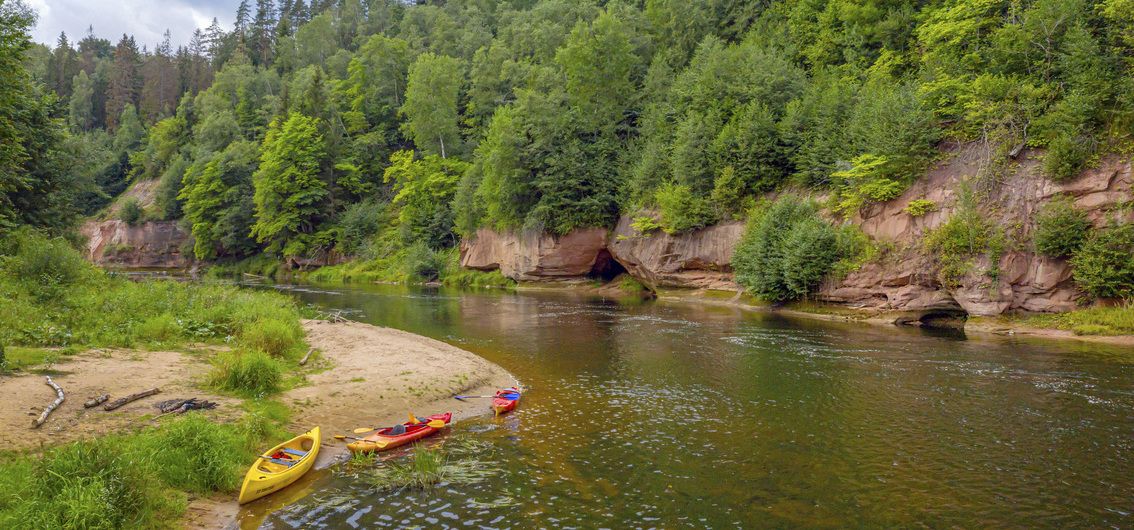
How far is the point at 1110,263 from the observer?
76.8 ft

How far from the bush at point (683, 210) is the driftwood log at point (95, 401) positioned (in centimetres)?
3510

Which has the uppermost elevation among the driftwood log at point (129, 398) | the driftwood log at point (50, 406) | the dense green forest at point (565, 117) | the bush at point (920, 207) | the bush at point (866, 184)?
the dense green forest at point (565, 117)

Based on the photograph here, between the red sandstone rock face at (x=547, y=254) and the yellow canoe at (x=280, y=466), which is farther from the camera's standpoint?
the red sandstone rock face at (x=547, y=254)

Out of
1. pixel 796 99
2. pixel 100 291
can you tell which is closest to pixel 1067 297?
pixel 796 99

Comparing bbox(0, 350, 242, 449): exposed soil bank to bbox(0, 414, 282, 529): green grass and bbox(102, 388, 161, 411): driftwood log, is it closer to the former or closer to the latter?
bbox(102, 388, 161, 411): driftwood log

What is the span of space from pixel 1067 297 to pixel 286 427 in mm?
30207

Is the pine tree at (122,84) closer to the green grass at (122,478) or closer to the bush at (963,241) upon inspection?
the green grass at (122,478)

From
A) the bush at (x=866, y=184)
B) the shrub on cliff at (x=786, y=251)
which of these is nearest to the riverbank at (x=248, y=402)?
the shrub on cliff at (x=786, y=251)

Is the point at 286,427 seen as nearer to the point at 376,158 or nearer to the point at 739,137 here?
the point at 739,137

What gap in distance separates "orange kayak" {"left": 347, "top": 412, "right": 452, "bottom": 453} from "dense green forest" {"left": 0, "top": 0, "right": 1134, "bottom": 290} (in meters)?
16.5

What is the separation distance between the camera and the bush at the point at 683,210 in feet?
136

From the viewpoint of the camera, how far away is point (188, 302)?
21.5 meters

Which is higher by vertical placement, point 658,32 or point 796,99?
point 658,32

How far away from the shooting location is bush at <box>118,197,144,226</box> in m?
79.6
